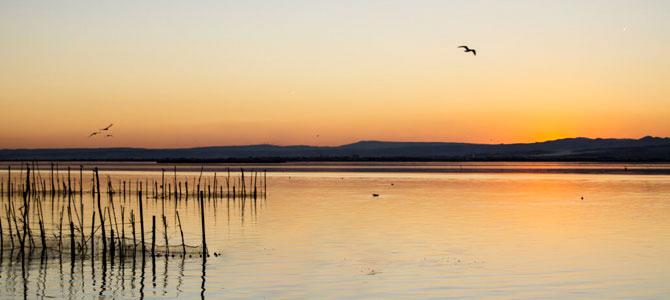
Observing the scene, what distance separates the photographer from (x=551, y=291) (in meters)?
21.3

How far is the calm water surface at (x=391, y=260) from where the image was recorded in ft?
69.8

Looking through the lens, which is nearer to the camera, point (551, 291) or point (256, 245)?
point (551, 291)

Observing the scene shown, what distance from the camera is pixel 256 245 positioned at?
1220 inches

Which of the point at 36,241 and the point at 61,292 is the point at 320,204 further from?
the point at 61,292

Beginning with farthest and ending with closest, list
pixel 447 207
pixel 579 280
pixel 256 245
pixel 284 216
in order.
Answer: pixel 447 207
pixel 284 216
pixel 256 245
pixel 579 280

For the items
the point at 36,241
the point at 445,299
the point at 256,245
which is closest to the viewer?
the point at 445,299

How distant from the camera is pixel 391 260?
2680 centimetres

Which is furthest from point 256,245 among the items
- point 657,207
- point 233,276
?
point 657,207

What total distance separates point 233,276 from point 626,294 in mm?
10954

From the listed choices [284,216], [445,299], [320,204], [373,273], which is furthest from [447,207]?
[445,299]

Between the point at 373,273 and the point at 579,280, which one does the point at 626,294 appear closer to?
the point at 579,280

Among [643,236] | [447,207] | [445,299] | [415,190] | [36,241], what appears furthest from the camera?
[415,190]

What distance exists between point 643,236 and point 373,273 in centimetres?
1598

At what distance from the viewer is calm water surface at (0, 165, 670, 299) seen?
21.3m
